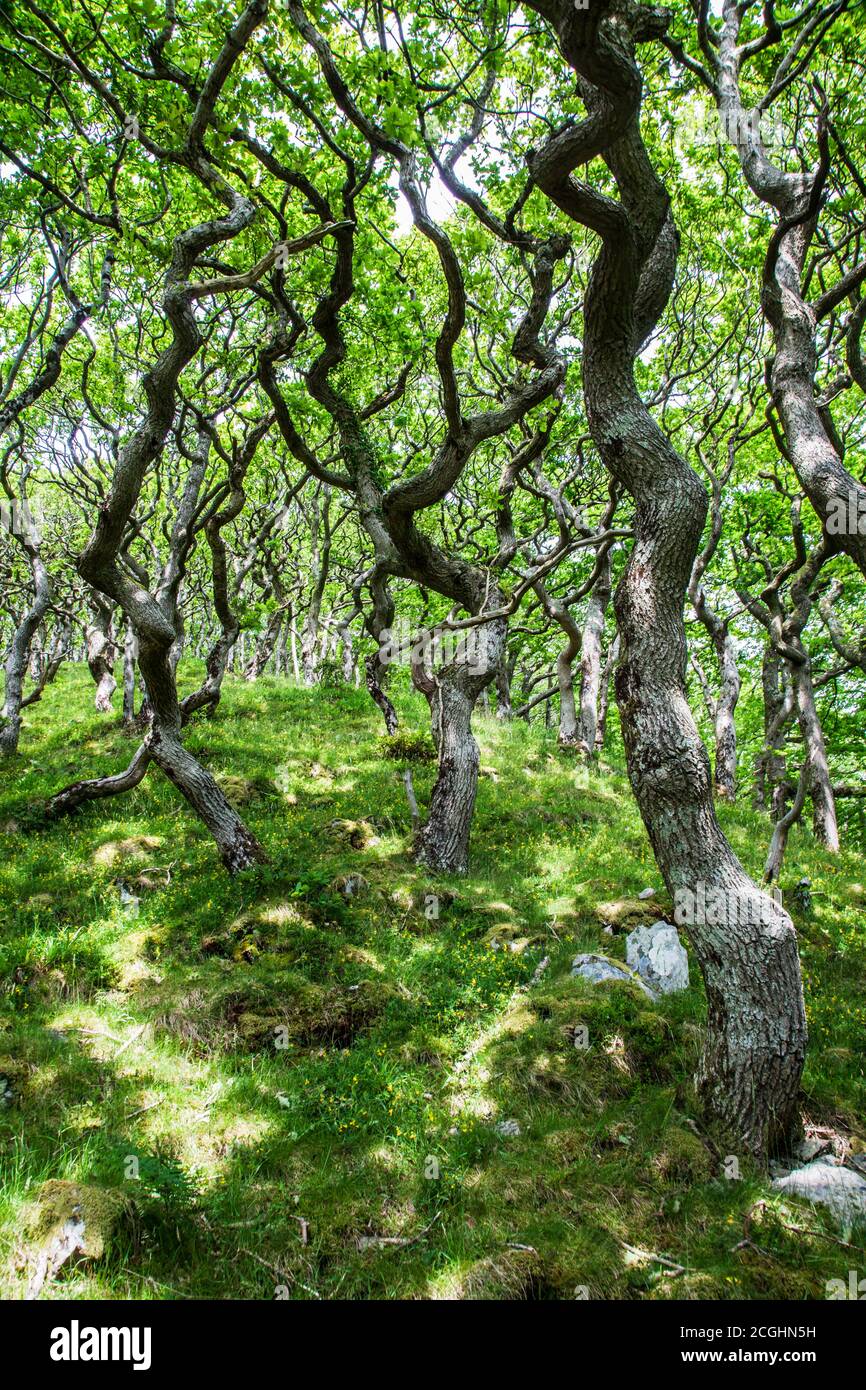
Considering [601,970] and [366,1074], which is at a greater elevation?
[601,970]

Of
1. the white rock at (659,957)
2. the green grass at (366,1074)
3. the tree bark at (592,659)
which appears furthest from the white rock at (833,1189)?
the tree bark at (592,659)

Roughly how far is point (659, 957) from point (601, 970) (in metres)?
0.67

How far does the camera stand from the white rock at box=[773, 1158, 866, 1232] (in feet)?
14.0

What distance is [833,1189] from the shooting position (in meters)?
4.44

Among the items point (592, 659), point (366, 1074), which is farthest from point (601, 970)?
point (592, 659)

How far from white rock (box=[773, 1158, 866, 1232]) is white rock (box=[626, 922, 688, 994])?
235 cm

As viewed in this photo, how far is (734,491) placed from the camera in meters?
18.7

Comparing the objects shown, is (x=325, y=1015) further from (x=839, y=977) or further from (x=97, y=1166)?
(x=839, y=977)

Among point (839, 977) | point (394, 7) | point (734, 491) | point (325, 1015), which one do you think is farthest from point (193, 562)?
point (839, 977)

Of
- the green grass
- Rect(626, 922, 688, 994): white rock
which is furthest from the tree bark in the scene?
Rect(626, 922, 688, 994): white rock

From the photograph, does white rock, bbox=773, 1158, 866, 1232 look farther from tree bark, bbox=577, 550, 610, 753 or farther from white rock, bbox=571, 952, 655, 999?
tree bark, bbox=577, 550, 610, 753

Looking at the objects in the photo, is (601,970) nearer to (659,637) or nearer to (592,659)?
(659,637)

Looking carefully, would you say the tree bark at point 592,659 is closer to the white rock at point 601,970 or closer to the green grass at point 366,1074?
the green grass at point 366,1074
